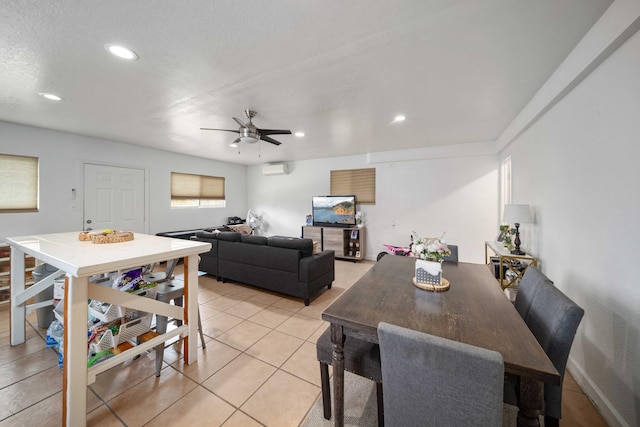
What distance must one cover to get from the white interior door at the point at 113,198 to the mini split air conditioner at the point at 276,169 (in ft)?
9.14

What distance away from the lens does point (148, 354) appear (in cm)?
200

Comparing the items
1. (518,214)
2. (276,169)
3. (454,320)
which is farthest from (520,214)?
(276,169)

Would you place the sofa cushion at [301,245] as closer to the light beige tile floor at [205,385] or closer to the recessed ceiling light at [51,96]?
the light beige tile floor at [205,385]

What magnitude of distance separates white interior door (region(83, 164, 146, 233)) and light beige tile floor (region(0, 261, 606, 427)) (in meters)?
2.14

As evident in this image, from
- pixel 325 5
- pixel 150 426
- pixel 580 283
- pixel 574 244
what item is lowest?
pixel 150 426

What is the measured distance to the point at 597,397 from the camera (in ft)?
4.87

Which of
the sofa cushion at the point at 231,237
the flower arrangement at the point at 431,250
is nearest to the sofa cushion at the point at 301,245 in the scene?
the sofa cushion at the point at 231,237

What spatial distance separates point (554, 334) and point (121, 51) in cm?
318

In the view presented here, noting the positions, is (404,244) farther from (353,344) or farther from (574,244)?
(353,344)

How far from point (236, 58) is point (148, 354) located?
2616 mm

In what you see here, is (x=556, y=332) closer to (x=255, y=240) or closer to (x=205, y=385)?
(x=205, y=385)

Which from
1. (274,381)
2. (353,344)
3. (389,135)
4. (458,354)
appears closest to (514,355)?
(458,354)

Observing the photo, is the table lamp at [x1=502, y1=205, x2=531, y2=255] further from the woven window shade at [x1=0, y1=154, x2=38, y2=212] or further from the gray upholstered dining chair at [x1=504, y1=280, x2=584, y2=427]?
the woven window shade at [x1=0, y1=154, x2=38, y2=212]

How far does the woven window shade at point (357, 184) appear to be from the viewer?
538 centimetres
